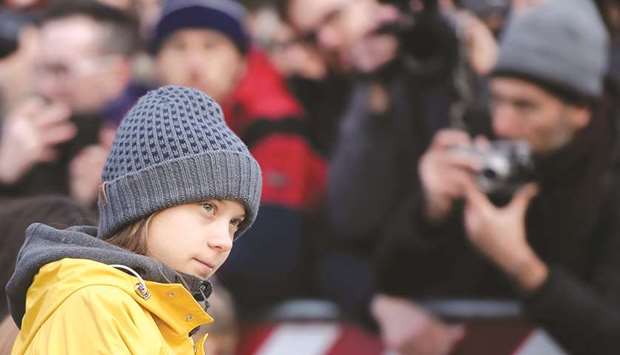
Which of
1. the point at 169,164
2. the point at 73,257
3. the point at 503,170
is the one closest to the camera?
the point at 73,257

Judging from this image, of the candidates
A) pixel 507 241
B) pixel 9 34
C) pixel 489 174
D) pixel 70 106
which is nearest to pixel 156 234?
pixel 507 241

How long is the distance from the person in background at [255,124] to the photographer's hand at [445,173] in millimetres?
542

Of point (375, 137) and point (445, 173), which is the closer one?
point (445, 173)

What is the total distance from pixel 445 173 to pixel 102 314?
97.0 inches

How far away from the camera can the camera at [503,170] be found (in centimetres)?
460

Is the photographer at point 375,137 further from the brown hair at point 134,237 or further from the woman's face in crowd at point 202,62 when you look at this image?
the brown hair at point 134,237

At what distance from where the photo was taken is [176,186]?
8.34 feet

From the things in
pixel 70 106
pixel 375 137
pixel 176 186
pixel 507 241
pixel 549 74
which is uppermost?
pixel 176 186

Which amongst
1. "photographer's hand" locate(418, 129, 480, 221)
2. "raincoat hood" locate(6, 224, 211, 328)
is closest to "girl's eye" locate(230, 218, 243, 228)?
"raincoat hood" locate(6, 224, 211, 328)

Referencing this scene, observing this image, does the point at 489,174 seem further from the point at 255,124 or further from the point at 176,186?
the point at 176,186

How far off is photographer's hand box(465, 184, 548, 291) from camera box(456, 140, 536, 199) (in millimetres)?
85

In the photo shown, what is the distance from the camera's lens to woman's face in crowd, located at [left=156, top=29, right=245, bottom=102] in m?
5.18

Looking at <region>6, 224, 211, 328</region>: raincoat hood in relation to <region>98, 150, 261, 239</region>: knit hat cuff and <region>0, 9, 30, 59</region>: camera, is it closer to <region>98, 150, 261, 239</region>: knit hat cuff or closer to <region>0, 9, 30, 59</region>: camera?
<region>98, 150, 261, 239</region>: knit hat cuff

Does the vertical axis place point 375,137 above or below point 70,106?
above
